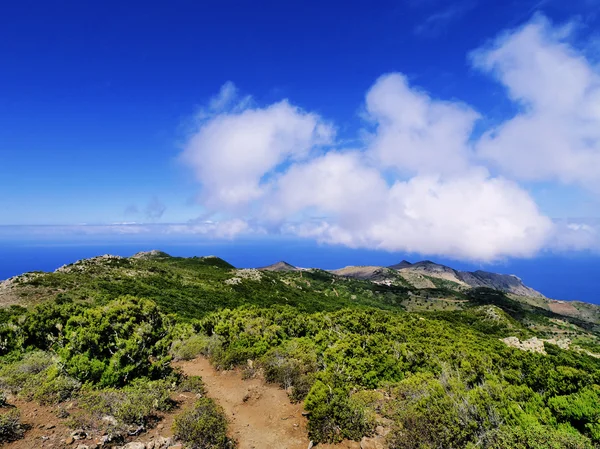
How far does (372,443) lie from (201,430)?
6409 millimetres

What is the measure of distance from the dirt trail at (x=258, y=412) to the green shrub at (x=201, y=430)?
45.1 inches

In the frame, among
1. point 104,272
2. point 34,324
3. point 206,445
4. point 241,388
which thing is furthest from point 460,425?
point 104,272

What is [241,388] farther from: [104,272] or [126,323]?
[104,272]

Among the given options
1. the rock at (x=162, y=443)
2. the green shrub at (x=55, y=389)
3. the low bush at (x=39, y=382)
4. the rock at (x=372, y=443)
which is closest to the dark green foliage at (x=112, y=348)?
the green shrub at (x=55, y=389)

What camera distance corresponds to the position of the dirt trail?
1254cm

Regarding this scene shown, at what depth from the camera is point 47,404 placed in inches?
478

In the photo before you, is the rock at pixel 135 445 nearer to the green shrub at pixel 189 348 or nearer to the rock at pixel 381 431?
the rock at pixel 381 431

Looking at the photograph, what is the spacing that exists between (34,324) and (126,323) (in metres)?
6.63

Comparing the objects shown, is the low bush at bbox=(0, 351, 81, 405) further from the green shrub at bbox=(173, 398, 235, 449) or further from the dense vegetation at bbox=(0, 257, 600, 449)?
the green shrub at bbox=(173, 398, 235, 449)

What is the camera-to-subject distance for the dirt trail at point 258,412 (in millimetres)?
12539

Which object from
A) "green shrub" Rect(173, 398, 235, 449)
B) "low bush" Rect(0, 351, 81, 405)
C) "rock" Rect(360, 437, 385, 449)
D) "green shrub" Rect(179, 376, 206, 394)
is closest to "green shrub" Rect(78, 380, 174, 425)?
"low bush" Rect(0, 351, 81, 405)

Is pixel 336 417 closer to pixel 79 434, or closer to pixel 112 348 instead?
pixel 79 434

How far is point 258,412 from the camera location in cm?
1483

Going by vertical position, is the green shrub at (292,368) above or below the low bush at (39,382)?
below
